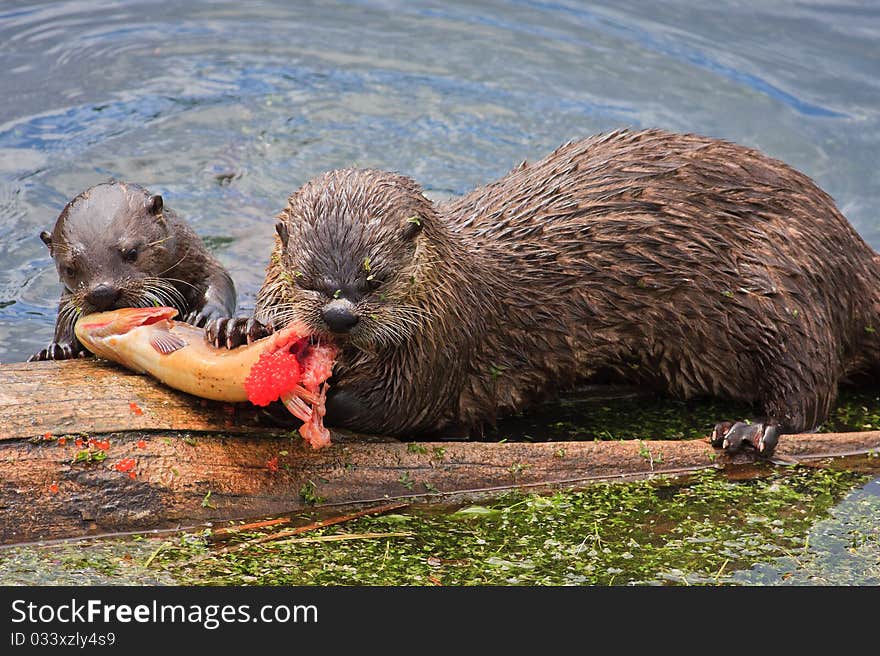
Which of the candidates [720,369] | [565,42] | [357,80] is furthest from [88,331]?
[565,42]

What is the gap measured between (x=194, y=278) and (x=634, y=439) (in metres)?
2.01

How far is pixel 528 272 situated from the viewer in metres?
4.87

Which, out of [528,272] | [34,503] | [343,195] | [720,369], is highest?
[343,195]

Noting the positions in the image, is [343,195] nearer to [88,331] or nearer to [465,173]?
[88,331]

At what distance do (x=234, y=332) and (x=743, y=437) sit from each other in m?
1.93

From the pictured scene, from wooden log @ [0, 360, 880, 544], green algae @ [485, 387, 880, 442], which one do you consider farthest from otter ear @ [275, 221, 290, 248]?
green algae @ [485, 387, 880, 442]

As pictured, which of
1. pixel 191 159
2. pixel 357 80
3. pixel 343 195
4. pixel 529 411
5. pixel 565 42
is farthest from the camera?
pixel 565 42

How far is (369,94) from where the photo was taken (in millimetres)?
8727

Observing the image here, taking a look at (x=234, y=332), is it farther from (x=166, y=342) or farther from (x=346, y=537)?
(x=346, y=537)

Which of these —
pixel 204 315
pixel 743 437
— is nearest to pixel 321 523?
pixel 204 315

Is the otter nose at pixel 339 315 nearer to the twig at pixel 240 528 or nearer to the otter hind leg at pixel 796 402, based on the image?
the twig at pixel 240 528

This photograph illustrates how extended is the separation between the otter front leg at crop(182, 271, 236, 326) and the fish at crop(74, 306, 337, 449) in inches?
22.1

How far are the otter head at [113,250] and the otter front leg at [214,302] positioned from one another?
0.13 metres

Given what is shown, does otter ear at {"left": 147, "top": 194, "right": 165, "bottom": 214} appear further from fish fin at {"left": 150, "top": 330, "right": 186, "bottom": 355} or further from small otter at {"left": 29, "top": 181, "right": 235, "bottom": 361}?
fish fin at {"left": 150, "top": 330, "right": 186, "bottom": 355}
